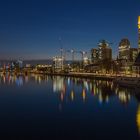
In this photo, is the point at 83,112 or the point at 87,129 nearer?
the point at 87,129

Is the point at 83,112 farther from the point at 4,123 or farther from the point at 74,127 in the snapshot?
the point at 4,123

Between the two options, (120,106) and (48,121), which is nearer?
(48,121)

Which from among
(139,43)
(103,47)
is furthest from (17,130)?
(103,47)

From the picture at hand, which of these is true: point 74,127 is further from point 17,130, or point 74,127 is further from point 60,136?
point 17,130

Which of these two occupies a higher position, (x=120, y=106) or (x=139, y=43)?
(x=139, y=43)

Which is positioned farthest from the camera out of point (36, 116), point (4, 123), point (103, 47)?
point (103, 47)

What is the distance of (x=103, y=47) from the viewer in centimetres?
18838

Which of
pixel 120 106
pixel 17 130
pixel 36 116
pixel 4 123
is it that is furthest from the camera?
pixel 120 106

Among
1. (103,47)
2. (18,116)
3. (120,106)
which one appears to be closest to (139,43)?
(103,47)

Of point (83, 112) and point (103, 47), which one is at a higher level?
point (103, 47)

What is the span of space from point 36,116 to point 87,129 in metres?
6.46

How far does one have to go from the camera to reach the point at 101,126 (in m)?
19.2

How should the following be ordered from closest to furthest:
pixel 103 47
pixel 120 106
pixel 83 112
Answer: pixel 83 112, pixel 120 106, pixel 103 47

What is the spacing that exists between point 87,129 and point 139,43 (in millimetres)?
118849
